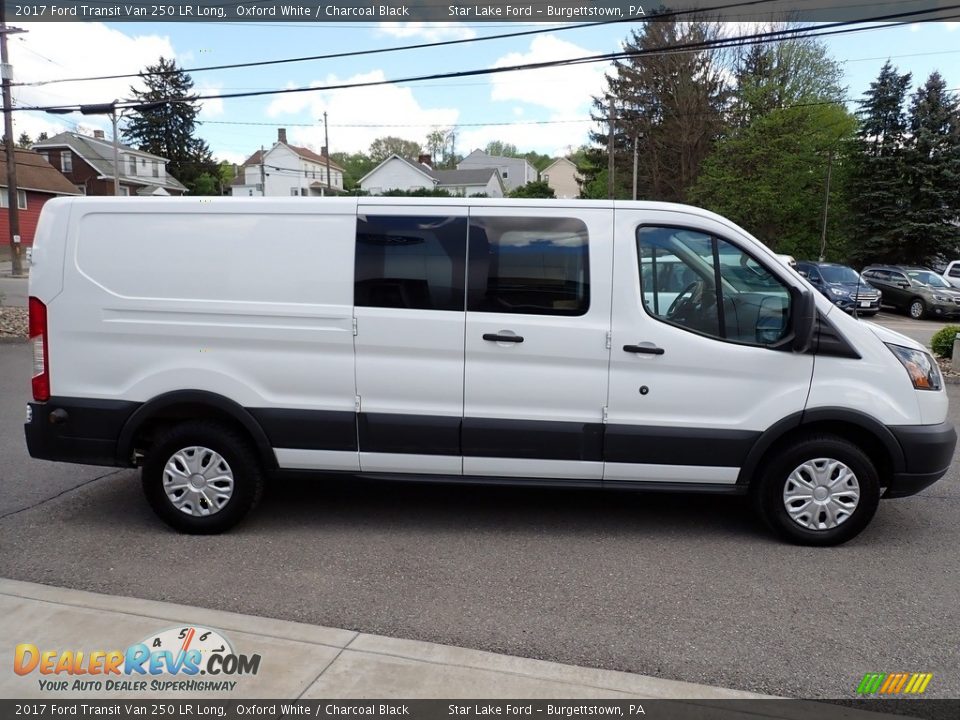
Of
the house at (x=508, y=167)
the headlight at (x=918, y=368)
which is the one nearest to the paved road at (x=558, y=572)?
the headlight at (x=918, y=368)

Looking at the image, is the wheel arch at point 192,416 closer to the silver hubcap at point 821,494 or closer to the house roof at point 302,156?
the silver hubcap at point 821,494

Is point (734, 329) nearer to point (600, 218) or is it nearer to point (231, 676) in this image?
point (600, 218)

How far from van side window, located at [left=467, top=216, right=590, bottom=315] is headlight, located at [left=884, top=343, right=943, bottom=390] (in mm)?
1943

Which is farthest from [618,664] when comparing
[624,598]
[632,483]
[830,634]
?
[632,483]

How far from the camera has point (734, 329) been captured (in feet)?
14.3

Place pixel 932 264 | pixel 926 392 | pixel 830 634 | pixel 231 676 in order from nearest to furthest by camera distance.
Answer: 1. pixel 231 676
2. pixel 830 634
3. pixel 926 392
4. pixel 932 264

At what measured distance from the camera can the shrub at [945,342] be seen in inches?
460

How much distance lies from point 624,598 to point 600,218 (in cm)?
221

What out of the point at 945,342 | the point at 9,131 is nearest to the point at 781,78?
the point at 945,342

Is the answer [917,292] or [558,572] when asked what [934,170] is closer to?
[917,292]

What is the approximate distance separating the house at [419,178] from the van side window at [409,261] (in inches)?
2471

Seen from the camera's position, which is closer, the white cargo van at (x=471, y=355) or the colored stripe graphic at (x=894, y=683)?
the colored stripe graphic at (x=894, y=683)

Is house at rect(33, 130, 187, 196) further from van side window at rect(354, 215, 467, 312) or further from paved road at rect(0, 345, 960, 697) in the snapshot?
van side window at rect(354, 215, 467, 312)

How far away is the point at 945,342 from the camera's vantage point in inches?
463
